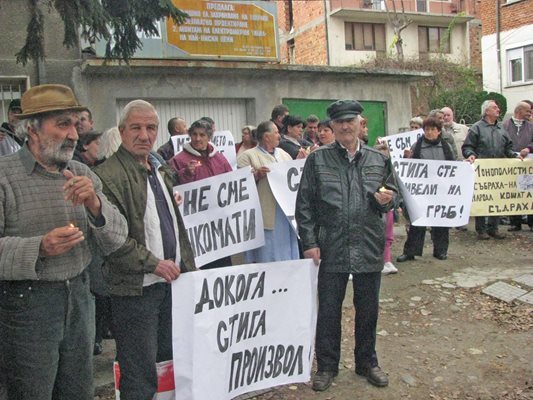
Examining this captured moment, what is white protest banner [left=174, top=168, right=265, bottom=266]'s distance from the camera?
4.87m

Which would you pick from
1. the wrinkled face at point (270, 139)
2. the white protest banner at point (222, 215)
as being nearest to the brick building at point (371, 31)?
the wrinkled face at point (270, 139)

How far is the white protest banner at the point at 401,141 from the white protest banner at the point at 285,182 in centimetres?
347

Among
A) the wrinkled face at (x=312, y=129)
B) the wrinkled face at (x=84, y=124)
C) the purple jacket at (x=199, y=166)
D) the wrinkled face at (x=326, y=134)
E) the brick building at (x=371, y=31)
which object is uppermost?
the brick building at (x=371, y=31)

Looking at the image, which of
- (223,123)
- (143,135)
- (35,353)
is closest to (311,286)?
(143,135)

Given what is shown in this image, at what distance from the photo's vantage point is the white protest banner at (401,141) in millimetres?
8492

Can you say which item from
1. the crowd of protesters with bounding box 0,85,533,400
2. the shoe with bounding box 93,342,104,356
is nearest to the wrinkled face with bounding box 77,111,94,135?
the crowd of protesters with bounding box 0,85,533,400

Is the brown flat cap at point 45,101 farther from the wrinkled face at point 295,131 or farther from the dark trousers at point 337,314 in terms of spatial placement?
the wrinkled face at point 295,131

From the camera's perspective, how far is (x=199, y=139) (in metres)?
5.37

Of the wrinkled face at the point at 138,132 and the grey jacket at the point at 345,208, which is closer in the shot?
the wrinkled face at the point at 138,132

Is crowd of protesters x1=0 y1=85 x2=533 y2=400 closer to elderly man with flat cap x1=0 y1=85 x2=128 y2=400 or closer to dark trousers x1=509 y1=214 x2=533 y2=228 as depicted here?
elderly man with flat cap x1=0 y1=85 x2=128 y2=400

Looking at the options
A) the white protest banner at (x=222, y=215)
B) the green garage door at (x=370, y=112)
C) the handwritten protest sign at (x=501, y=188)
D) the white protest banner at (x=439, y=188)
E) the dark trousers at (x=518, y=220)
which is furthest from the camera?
the green garage door at (x=370, y=112)

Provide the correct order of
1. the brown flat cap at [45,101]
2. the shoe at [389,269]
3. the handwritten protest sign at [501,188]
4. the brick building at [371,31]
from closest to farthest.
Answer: the brown flat cap at [45,101] → the shoe at [389,269] → the handwritten protest sign at [501,188] → the brick building at [371,31]

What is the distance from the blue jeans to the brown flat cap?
2.71ft

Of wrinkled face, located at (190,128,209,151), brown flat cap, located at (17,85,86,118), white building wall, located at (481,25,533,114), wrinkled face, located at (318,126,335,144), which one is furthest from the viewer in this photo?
white building wall, located at (481,25,533,114)
